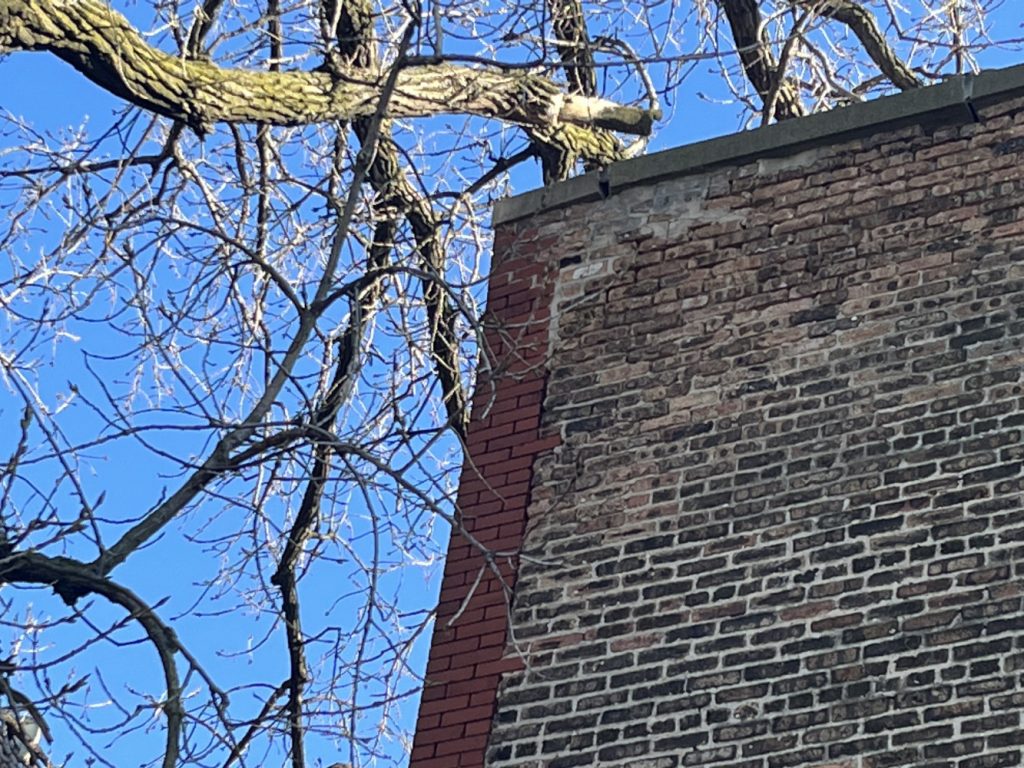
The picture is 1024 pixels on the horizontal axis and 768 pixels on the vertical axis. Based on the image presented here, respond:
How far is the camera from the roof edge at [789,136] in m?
8.10

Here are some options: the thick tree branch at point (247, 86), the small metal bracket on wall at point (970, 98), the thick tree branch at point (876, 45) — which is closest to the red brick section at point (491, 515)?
the thick tree branch at point (247, 86)

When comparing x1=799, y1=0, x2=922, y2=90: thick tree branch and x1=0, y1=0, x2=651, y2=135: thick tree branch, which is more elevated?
x1=799, y1=0, x2=922, y2=90: thick tree branch

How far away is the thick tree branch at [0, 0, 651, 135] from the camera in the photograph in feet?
25.9

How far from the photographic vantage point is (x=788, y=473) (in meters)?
7.61

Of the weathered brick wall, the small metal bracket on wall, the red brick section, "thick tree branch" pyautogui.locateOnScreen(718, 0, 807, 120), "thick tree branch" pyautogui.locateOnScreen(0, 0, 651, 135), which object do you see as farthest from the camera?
"thick tree branch" pyautogui.locateOnScreen(718, 0, 807, 120)

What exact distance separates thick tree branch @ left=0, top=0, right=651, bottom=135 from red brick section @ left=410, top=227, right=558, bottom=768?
1101 millimetres

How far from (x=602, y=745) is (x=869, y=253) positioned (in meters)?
2.42

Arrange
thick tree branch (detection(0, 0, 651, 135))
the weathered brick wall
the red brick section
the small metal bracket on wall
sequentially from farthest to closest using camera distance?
the small metal bracket on wall, thick tree branch (detection(0, 0, 651, 135)), the red brick section, the weathered brick wall

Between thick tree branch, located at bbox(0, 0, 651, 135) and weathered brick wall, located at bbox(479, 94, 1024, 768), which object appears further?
thick tree branch, located at bbox(0, 0, 651, 135)

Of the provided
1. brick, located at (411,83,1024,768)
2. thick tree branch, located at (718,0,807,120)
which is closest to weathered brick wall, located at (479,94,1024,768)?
brick, located at (411,83,1024,768)

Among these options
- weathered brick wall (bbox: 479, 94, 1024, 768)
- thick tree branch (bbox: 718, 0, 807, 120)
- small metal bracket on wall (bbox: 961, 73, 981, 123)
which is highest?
thick tree branch (bbox: 718, 0, 807, 120)

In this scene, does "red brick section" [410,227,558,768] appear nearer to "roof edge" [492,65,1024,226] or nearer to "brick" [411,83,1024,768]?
"brick" [411,83,1024,768]

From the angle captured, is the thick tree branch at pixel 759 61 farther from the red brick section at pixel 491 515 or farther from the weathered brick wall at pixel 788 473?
the weathered brick wall at pixel 788 473

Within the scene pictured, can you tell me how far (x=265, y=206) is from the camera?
1055 centimetres
